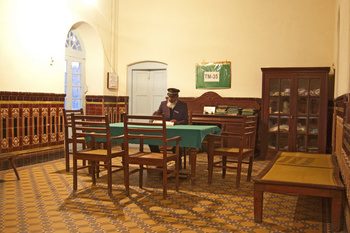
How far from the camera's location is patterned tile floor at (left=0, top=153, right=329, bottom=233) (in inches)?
131

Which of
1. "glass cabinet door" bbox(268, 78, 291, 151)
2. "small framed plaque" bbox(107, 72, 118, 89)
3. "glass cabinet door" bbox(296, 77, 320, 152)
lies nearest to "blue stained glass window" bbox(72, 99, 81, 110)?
"small framed plaque" bbox(107, 72, 118, 89)

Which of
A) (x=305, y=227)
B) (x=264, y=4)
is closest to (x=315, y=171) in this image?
(x=305, y=227)

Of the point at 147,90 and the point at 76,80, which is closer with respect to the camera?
the point at 76,80

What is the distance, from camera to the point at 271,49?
25.1 feet

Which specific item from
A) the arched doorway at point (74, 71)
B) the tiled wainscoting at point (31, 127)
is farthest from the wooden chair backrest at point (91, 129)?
the arched doorway at point (74, 71)

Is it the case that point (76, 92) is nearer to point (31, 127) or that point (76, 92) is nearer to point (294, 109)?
point (31, 127)

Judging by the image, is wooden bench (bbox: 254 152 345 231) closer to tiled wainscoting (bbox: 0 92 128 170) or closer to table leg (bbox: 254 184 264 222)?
table leg (bbox: 254 184 264 222)

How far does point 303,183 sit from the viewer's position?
330cm

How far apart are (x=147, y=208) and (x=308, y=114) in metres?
4.46

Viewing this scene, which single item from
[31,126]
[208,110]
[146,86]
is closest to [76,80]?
[146,86]

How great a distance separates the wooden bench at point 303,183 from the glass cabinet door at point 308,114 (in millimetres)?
2864

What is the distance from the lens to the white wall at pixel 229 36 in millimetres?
7328

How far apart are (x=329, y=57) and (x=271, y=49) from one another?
1181 millimetres

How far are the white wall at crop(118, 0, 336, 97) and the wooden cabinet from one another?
52 centimetres
